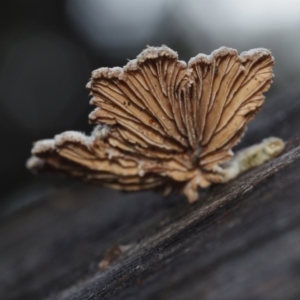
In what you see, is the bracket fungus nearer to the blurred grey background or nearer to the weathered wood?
the weathered wood

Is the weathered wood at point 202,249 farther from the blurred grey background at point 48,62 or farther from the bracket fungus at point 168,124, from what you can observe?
the blurred grey background at point 48,62

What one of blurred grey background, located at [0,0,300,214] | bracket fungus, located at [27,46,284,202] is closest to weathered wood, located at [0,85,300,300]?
bracket fungus, located at [27,46,284,202]

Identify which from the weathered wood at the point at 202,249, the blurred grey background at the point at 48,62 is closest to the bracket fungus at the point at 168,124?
the weathered wood at the point at 202,249

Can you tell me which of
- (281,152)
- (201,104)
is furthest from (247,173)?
(201,104)

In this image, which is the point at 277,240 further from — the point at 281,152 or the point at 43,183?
the point at 43,183

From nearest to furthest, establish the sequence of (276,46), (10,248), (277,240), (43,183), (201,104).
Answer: (277,240) < (201,104) < (10,248) < (43,183) < (276,46)
